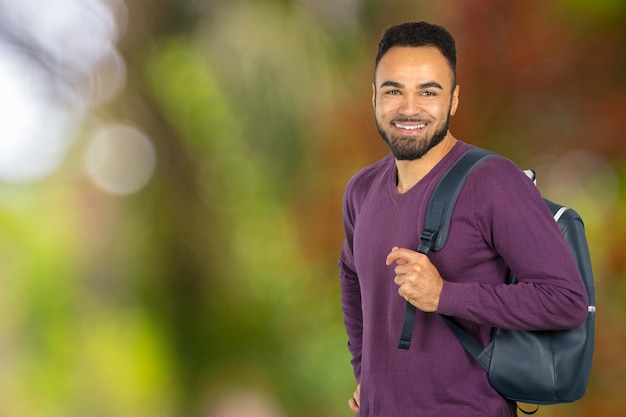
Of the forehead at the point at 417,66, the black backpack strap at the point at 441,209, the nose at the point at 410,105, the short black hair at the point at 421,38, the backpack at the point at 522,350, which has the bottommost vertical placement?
the backpack at the point at 522,350

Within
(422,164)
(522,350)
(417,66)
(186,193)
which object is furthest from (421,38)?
(186,193)

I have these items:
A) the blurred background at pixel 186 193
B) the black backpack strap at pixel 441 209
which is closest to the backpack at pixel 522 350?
the black backpack strap at pixel 441 209

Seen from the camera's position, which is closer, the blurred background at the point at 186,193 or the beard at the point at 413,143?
the beard at the point at 413,143

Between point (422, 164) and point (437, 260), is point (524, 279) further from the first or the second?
point (422, 164)

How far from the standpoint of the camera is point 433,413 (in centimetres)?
95

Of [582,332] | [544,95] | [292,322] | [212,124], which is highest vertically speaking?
[544,95]

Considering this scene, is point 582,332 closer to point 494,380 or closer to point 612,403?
point 494,380

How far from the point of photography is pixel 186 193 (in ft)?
7.49

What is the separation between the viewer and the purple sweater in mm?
904

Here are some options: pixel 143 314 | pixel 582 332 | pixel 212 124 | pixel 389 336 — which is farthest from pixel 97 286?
pixel 582 332

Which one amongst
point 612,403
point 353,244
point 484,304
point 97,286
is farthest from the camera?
point 97,286

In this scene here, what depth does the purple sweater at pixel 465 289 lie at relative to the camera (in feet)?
2.97

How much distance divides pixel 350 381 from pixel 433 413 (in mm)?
1367

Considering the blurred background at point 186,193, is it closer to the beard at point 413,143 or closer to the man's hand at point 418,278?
the beard at point 413,143
